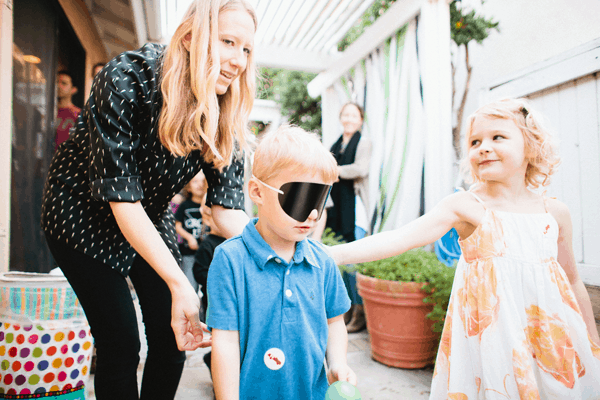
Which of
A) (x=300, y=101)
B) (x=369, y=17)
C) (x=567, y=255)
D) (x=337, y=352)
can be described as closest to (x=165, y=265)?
(x=337, y=352)

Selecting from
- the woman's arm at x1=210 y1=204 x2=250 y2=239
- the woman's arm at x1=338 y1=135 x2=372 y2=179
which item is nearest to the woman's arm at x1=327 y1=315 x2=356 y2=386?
the woman's arm at x1=210 y1=204 x2=250 y2=239

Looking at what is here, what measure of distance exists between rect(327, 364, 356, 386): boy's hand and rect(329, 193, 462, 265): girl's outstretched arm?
495 mm


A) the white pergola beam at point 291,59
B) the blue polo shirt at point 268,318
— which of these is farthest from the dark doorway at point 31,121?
the blue polo shirt at point 268,318

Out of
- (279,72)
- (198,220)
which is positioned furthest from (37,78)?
(279,72)

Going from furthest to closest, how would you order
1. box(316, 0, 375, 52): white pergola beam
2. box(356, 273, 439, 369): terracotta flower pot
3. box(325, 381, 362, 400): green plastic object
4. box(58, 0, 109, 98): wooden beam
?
box(58, 0, 109, 98): wooden beam → box(316, 0, 375, 52): white pergola beam → box(356, 273, 439, 369): terracotta flower pot → box(325, 381, 362, 400): green plastic object

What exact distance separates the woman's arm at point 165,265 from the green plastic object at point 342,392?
0.42 meters

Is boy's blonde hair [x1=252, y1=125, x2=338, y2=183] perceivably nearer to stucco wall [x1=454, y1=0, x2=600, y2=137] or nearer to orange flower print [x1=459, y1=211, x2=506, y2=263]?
orange flower print [x1=459, y1=211, x2=506, y2=263]

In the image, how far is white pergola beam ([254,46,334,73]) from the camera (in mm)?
4680

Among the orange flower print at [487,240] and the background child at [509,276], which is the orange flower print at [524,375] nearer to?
the background child at [509,276]

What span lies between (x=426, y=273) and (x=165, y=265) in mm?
1894

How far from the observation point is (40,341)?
170 centimetres

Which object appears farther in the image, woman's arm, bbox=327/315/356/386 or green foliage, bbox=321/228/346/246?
green foliage, bbox=321/228/346/246

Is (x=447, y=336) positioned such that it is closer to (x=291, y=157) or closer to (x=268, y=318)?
(x=268, y=318)

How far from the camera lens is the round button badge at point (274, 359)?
3.44 feet
